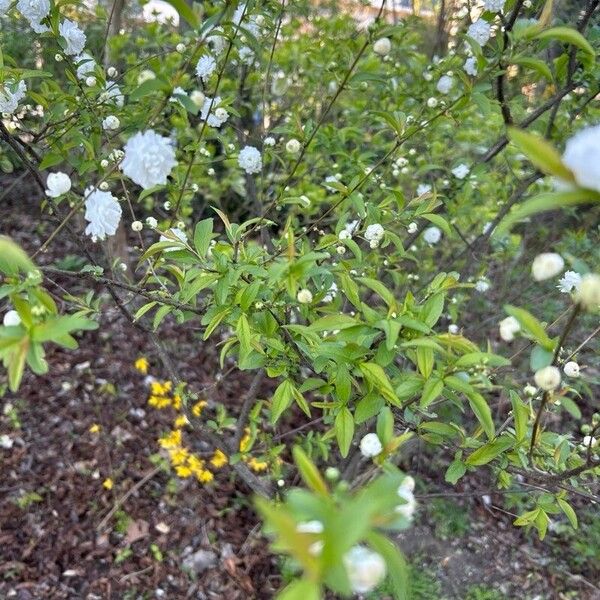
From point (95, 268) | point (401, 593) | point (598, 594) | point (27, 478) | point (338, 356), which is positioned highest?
point (95, 268)

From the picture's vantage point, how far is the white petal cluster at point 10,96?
5.08 feet

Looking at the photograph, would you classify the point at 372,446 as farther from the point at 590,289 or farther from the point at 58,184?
the point at 58,184

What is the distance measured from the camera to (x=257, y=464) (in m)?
2.56

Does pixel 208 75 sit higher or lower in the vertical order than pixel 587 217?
higher

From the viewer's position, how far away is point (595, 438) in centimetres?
145

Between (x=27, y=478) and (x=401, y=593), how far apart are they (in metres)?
2.11

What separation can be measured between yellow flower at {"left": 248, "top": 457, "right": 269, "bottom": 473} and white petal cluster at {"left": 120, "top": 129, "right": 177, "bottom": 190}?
133cm

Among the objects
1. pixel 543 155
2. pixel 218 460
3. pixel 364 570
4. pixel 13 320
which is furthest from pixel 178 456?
pixel 543 155

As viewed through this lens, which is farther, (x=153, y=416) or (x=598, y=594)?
(x=153, y=416)

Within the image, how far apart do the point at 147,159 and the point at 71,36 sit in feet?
2.01

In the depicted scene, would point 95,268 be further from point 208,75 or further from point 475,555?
point 475,555

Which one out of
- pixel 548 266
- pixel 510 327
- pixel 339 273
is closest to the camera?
pixel 548 266

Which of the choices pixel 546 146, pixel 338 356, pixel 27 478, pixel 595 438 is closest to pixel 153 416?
pixel 27 478

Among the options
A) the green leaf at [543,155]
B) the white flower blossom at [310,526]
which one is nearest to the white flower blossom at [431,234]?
the green leaf at [543,155]
